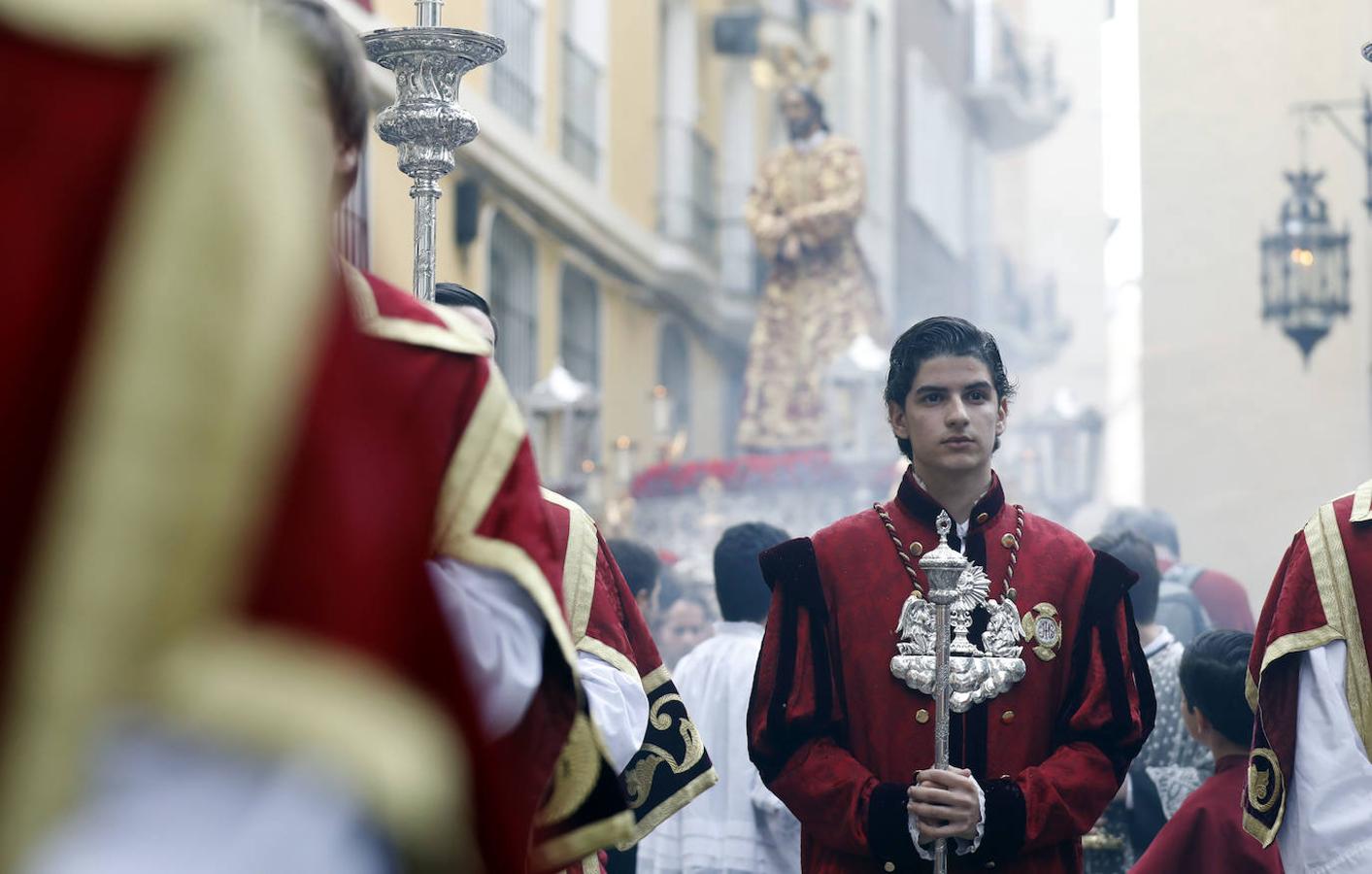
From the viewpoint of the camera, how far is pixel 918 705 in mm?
3295

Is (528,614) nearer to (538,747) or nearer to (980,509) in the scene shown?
(538,747)

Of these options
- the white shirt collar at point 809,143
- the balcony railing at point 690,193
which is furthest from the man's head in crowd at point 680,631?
the balcony railing at point 690,193

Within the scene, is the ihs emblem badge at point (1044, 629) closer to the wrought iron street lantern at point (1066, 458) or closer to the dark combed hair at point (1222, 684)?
the dark combed hair at point (1222, 684)

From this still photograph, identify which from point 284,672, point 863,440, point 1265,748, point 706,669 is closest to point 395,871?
point 284,672

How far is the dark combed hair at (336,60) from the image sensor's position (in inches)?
62.9

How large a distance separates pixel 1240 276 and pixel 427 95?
524 inches

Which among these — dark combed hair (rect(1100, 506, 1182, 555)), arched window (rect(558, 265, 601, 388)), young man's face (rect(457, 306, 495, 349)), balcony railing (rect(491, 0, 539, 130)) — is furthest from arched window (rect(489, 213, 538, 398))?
young man's face (rect(457, 306, 495, 349))

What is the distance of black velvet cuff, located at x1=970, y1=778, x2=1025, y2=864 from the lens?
10.3 ft

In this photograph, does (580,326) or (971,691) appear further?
(580,326)

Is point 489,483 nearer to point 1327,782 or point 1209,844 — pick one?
point 1327,782

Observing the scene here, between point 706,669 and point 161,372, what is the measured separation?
12.2ft

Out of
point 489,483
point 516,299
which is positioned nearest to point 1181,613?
point 489,483

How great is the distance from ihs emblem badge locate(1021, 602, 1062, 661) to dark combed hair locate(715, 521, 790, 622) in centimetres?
156

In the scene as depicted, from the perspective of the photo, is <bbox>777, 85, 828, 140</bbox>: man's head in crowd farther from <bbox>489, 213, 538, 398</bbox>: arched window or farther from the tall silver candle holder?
the tall silver candle holder
